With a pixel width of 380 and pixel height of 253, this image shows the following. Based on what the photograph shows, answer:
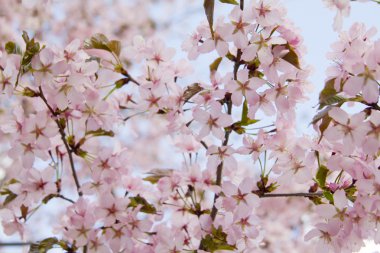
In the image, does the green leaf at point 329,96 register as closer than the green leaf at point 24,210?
Yes

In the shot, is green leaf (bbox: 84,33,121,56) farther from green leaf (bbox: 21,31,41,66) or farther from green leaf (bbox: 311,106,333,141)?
green leaf (bbox: 311,106,333,141)

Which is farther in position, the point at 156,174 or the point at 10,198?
the point at 156,174

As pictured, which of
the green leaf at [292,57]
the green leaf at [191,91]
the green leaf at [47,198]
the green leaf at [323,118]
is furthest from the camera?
the green leaf at [47,198]

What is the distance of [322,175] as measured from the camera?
53.7 inches

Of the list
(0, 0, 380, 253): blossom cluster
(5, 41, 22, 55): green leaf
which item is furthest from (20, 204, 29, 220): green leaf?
(5, 41, 22, 55): green leaf

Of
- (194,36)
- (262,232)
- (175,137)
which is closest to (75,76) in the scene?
(194,36)

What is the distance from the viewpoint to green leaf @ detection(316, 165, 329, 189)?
1.36 metres

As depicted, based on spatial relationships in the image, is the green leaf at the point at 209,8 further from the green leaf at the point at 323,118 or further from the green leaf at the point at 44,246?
the green leaf at the point at 44,246

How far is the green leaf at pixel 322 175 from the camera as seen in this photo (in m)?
1.36

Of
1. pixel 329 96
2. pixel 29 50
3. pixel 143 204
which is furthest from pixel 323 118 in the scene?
pixel 29 50

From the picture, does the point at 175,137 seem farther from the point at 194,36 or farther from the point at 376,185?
the point at 376,185

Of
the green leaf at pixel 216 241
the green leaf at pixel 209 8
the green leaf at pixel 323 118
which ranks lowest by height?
the green leaf at pixel 216 241

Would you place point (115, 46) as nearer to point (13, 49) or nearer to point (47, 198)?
point (13, 49)

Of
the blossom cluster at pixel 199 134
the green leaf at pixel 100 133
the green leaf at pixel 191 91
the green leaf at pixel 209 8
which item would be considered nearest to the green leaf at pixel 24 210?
the blossom cluster at pixel 199 134
